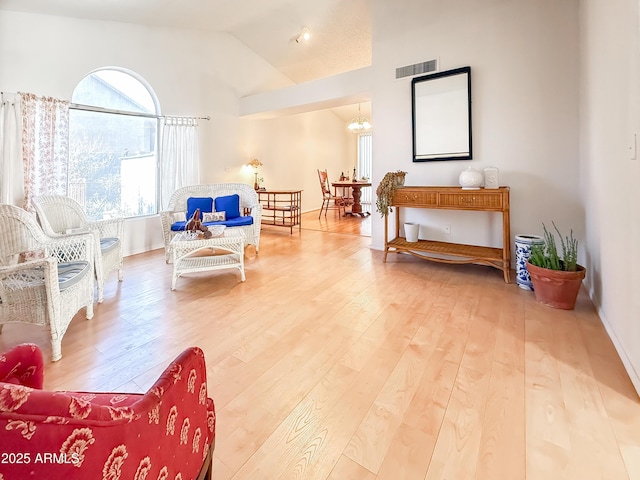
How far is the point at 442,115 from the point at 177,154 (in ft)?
13.5

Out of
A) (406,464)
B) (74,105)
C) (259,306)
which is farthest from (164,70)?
(406,464)

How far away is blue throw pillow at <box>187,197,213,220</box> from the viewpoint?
15.0ft

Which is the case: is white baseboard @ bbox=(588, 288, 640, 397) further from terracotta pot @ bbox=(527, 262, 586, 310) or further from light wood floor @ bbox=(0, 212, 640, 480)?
terracotta pot @ bbox=(527, 262, 586, 310)

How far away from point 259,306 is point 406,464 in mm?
1736

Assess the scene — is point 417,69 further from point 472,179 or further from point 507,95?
point 472,179

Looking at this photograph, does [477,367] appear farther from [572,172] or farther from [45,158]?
[45,158]

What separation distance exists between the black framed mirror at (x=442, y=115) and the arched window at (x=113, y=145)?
4.04 meters

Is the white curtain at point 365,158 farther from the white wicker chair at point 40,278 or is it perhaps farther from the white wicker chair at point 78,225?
the white wicker chair at point 40,278

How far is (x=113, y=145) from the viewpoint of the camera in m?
4.53

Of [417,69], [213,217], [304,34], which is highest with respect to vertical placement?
[304,34]

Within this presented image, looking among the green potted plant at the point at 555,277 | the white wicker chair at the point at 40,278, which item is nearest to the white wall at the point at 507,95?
the green potted plant at the point at 555,277

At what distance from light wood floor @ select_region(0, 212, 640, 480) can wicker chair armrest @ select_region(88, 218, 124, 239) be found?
0.60 metres

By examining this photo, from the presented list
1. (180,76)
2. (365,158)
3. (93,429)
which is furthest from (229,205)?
(365,158)

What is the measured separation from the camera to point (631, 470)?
3.65 ft
